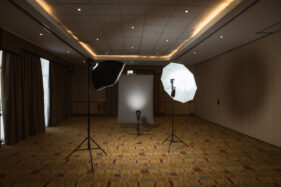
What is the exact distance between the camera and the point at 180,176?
256cm

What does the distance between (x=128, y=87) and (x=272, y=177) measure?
4779mm

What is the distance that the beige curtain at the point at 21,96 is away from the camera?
4.02 meters

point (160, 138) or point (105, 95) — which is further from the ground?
point (105, 95)

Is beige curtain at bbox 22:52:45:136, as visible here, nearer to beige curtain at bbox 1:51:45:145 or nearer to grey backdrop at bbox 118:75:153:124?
beige curtain at bbox 1:51:45:145

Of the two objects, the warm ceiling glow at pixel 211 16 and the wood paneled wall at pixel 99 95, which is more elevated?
the warm ceiling glow at pixel 211 16

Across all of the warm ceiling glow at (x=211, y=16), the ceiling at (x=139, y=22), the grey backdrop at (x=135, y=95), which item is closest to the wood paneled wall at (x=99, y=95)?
the grey backdrop at (x=135, y=95)

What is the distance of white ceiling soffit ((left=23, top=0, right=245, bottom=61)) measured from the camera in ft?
10.2

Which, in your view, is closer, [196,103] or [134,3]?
[134,3]

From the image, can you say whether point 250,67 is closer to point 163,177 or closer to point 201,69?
point 201,69

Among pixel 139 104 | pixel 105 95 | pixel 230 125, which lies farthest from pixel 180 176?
pixel 105 95

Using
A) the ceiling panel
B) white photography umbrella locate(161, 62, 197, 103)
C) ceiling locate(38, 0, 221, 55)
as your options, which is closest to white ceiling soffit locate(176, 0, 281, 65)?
ceiling locate(38, 0, 221, 55)

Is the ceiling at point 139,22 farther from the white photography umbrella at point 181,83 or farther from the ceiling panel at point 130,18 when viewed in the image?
the white photography umbrella at point 181,83

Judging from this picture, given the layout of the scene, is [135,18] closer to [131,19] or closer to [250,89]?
[131,19]

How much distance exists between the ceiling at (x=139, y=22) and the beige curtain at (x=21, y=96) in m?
0.74
